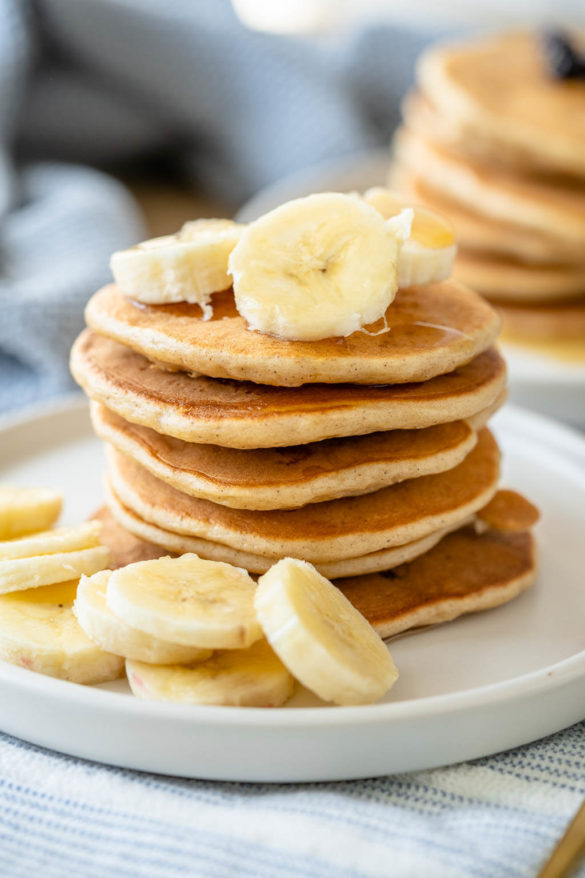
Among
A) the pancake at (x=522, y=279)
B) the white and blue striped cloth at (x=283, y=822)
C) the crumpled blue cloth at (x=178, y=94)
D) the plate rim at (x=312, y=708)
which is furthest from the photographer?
the crumpled blue cloth at (x=178, y=94)

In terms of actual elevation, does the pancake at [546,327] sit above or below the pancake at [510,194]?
below

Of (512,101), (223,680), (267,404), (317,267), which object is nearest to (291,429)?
(267,404)

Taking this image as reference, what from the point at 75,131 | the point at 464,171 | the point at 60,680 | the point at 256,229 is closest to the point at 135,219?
the point at 75,131

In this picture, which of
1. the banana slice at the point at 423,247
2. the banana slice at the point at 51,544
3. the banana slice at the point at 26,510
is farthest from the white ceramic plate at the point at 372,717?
the banana slice at the point at 423,247

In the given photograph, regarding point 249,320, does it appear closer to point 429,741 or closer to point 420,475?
point 420,475

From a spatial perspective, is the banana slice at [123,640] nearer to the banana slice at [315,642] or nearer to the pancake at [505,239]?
the banana slice at [315,642]

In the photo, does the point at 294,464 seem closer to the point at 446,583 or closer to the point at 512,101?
the point at 446,583
